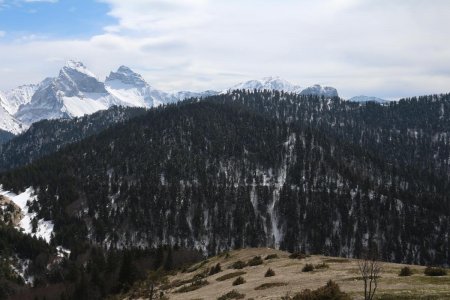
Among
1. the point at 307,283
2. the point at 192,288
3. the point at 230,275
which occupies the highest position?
the point at 307,283

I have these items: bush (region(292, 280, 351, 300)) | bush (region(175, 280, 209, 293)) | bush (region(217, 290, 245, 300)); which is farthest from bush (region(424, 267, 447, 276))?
bush (region(175, 280, 209, 293))

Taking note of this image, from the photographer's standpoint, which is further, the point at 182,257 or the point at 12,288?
the point at 12,288

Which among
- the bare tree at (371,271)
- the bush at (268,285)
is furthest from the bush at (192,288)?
the bare tree at (371,271)

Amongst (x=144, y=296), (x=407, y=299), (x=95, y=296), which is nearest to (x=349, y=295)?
(x=407, y=299)

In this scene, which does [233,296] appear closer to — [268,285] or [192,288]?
[268,285]

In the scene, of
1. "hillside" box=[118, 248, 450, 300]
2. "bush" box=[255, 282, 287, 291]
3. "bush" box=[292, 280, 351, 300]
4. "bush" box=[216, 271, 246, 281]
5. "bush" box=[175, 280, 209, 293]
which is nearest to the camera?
"bush" box=[292, 280, 351, 300]

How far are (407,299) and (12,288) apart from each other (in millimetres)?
195390

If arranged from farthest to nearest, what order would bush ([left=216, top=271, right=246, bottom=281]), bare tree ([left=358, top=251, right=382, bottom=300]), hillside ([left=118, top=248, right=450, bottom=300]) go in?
1. bush ([left=216, top=271, right=246, bottom=281])
2. hillside ([left=118, top=248, right=450, bottom=300])
3. bare tree ([left=358, top=251, right=382, bottom=300])

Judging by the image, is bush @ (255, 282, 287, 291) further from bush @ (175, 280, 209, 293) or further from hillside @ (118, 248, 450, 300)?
bush @ (175, 280, 209, 293)

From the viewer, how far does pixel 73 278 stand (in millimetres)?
183625

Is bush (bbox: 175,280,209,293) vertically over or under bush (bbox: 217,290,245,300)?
under

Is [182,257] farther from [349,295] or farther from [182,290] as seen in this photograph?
[349,295]

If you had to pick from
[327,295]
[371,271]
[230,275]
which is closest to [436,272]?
[327,295]

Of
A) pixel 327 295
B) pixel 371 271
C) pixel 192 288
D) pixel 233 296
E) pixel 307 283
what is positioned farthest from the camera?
pixel 192 288
